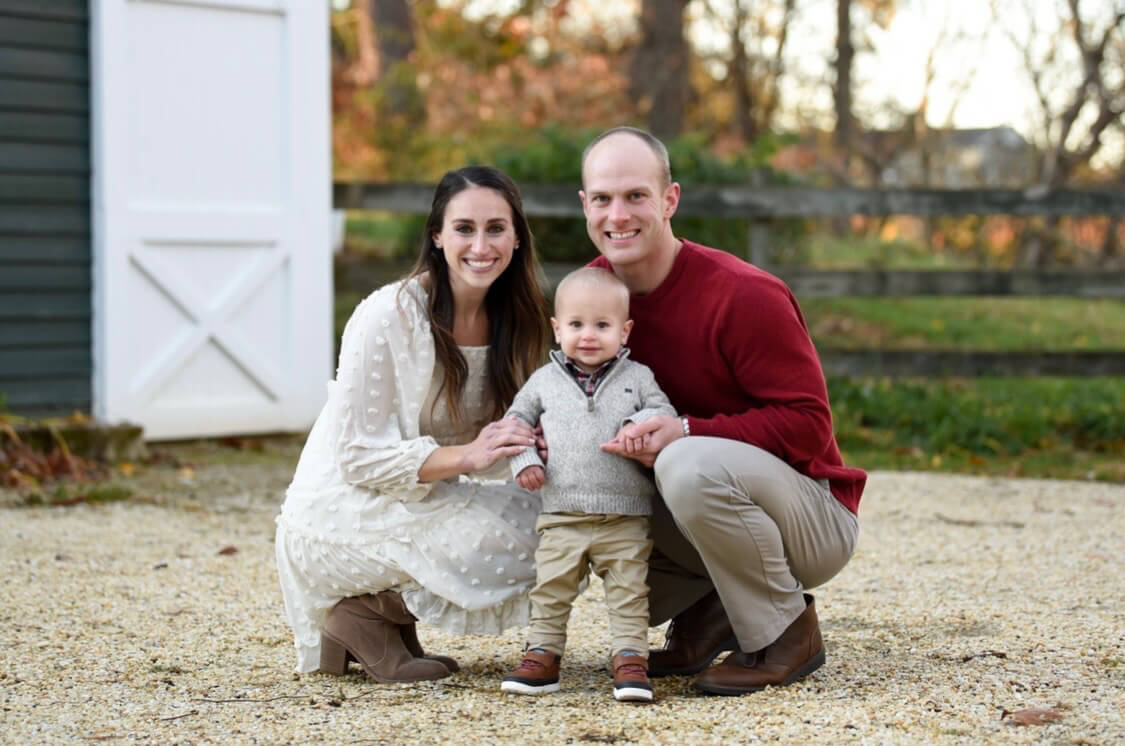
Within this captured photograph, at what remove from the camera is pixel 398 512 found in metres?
3.40

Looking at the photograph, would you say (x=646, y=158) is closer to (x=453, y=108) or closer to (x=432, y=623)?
(x=432, y=623)

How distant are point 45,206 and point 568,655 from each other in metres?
4.75

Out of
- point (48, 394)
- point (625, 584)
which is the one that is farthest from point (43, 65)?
point (625, 584)

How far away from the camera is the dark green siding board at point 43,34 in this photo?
23.3 feet

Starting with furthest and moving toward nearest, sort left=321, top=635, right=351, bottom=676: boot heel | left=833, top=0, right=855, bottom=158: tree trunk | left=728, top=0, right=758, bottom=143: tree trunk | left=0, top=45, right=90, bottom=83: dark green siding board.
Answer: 1. left=728, top=0, right=758, bottom=143: tree trunk
2. left=833, top=0, right=855, bottom=158: tree trunk
3. left=0, top=45, right=90, bottom=83: dark green siding board
4. left=321, top=635, right=351, bottom=676: boot heel

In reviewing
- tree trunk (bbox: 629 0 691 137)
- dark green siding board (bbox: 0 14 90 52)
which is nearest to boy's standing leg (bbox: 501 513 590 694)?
dark green siding board (bbox: 0 14 90 52)

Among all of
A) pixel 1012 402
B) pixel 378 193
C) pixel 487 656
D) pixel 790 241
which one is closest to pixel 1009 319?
pixel 790 241

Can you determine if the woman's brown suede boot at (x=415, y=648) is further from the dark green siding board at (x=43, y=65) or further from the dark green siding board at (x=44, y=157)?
the dark green siding board at (x=43, y=65)

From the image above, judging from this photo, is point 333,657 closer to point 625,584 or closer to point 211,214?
point 625,584

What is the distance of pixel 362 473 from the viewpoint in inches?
132

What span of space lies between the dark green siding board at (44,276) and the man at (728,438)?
4.67 m

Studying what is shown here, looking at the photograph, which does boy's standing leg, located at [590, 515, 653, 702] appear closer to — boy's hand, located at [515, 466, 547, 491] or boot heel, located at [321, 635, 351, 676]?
boy's hand, located at [515, 466, 547, 491]

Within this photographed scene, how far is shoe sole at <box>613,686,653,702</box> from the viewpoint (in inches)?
122

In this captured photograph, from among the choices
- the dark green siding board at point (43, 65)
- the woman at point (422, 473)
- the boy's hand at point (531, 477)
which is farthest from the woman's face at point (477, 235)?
the dark green siding board at point (43, 65)
